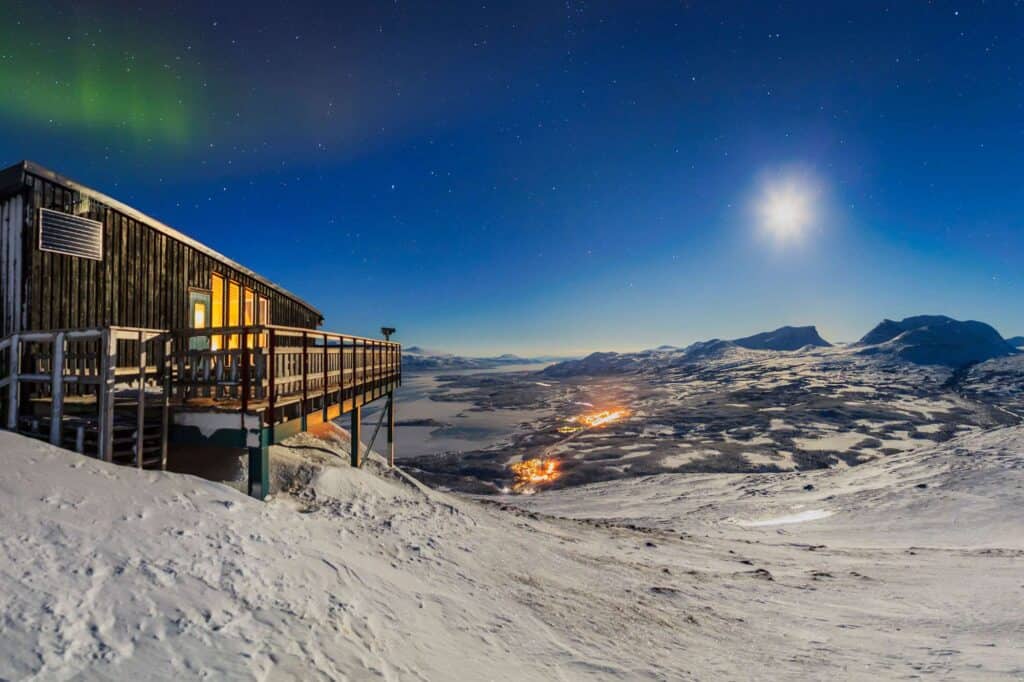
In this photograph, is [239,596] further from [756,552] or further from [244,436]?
[756,552]

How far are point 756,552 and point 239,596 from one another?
1270 cm

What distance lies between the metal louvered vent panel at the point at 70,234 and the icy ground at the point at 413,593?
222 inches

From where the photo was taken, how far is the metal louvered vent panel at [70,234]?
995 centimetres

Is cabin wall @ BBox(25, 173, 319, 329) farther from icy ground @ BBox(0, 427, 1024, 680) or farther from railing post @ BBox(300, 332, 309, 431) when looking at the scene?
icy ground @ BBox(0, 427, 1024, 680)

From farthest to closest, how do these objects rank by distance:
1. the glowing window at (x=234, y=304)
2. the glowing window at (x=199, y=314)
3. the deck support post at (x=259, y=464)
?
the glowing window at (x=234, y=304) < the glowing window at (x=199, y=314) < the deck support post at (x=259, y=464)

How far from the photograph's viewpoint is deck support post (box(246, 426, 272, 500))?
7.74 meters

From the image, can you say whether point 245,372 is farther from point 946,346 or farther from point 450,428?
point 946,346

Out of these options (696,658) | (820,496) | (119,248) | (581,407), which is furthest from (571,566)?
(581,407)

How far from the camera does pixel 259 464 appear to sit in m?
7.83

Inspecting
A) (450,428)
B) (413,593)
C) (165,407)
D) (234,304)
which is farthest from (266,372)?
(450,428)

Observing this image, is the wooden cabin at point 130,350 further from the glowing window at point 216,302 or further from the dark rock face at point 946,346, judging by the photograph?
the dark rock face at point 946,346

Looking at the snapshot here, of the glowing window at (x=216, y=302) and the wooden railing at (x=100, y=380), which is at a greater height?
the glowing window at (x=216, y=302)

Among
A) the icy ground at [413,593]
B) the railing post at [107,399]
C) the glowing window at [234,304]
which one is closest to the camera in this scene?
the icy ground at [413,593]

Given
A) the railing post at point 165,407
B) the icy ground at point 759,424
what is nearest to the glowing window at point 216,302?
the railing post at point 165,407
